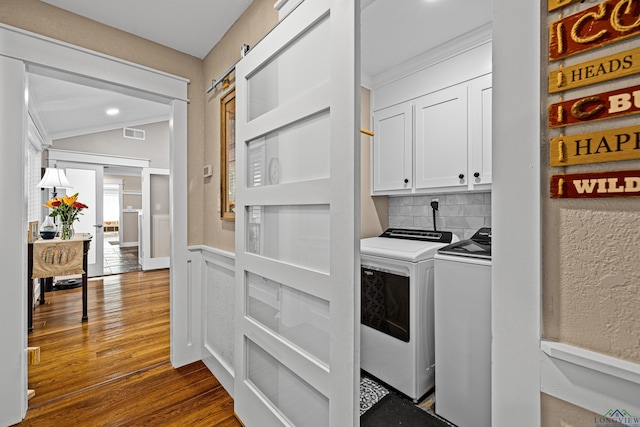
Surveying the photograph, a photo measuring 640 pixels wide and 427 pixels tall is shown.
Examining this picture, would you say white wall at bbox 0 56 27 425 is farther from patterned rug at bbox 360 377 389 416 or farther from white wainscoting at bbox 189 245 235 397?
patterned rug at bbox 360 377 389 416

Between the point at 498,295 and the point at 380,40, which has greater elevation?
the point at 380,40

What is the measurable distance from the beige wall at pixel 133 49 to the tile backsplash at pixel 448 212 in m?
1.83

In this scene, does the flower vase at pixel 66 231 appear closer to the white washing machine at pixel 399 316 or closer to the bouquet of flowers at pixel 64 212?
the bouquet of flowers at pixel 64 212

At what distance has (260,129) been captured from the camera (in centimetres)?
148

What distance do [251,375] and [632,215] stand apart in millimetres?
1670

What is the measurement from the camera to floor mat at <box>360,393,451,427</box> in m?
1.71

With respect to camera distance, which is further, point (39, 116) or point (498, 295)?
point (39, 116)

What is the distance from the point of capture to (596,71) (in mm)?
531

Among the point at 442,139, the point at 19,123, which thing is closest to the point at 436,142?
the point at 442,139

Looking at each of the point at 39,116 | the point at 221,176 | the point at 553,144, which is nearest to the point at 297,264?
the point at 553,144

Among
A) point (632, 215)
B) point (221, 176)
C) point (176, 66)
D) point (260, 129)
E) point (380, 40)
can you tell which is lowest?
point (632, 215)

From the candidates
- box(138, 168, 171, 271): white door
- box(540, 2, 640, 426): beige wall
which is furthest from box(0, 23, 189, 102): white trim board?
box(138, 168, 171, 271): white door

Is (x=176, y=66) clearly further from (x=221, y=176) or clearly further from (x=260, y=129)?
(x=260, y=129)

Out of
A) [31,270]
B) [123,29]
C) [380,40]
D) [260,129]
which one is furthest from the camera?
[31,270]
